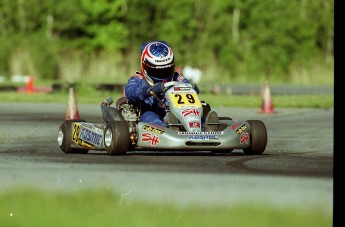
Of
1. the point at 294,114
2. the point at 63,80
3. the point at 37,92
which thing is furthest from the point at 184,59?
the point at 294,114

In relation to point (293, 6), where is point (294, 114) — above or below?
below

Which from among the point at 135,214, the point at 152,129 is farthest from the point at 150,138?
the point at 135,214

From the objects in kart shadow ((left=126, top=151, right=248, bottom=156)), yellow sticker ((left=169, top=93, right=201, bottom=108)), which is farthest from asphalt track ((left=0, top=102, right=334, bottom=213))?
yellow sticker ((left=169, top=93, right=201, bottom=108))

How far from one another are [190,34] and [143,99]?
4465 centimetres

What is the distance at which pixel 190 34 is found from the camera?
5922cm

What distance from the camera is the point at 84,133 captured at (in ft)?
48.2

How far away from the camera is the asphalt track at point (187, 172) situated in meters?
10.2

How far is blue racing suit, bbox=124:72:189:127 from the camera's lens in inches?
578

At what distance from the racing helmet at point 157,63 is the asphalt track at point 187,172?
1012 mm

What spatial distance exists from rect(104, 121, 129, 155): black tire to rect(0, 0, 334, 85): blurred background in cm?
3743

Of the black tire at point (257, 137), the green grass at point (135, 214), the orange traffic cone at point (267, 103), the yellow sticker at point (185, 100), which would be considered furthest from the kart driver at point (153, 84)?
the orange traffic cone at point (267, 103)

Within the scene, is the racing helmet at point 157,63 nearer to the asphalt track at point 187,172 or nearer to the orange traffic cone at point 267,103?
the asphalt track at point 187,172
